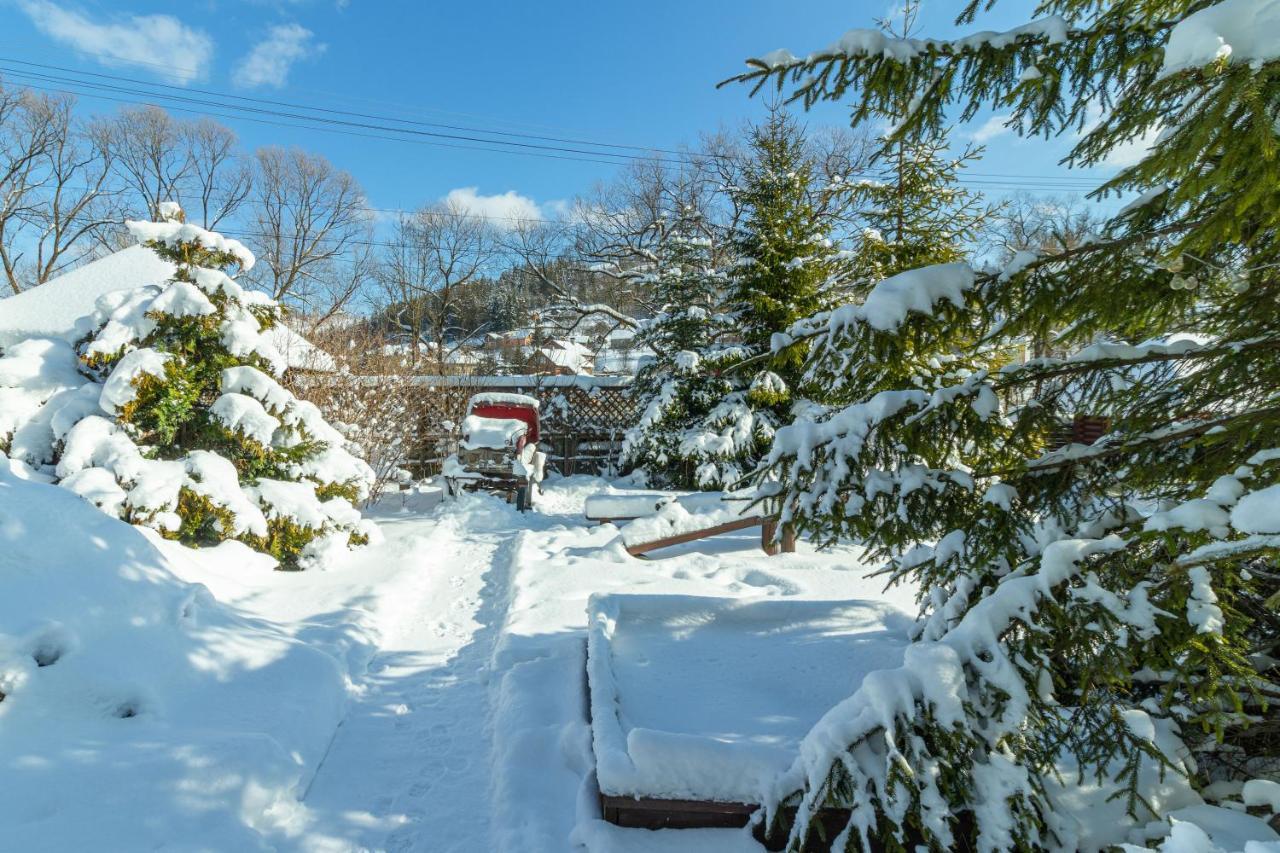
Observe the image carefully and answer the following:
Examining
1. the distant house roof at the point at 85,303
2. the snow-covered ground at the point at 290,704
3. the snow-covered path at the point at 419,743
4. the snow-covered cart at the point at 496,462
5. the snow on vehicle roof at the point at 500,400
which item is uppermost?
the distant house roof at the point at 85,303

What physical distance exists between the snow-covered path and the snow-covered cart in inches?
140

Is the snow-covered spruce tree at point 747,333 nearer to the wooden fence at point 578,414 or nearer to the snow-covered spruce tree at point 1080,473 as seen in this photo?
the wooden fence at point 578,414

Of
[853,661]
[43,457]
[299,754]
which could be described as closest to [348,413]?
[43,457]

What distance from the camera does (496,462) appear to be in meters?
9.35

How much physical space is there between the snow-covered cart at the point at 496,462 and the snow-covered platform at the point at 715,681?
496cm

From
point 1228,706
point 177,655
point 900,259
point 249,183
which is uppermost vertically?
point 249,183

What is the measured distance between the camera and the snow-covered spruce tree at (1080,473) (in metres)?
1.41

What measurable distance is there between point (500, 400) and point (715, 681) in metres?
7.73

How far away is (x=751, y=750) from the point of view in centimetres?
233

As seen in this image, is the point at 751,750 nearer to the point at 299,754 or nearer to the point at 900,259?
the point at 299,754

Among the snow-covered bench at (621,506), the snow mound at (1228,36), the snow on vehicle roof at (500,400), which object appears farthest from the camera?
the snow on vehicle roof at (500,400)

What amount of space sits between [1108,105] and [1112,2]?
0.69m

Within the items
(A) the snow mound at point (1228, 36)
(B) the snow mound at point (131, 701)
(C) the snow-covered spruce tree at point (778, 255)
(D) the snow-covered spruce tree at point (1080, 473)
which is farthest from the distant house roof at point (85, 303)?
(A) the snow mound at point (1228, 36)

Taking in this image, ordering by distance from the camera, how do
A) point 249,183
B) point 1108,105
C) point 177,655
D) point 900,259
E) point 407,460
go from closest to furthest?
point 1108,105 → point 177,655 → point 900,259 → point 407,460 → point 249,183
